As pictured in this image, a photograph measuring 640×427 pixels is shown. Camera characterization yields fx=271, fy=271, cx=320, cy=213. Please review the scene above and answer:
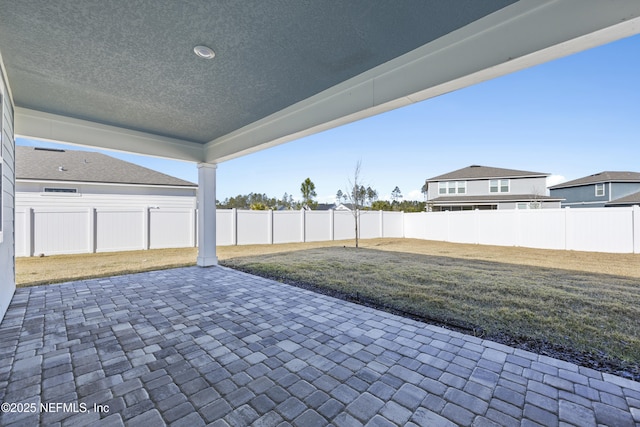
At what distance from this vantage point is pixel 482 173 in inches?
777

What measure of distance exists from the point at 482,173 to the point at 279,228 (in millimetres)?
15924

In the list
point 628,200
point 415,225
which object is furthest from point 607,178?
point 415,225

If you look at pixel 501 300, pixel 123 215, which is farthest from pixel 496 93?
pixel 123 215

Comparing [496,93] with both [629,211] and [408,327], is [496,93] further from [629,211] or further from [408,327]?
[408,327]

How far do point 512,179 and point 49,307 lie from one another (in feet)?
76.5

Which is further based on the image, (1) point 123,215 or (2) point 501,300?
(1) point 123,215

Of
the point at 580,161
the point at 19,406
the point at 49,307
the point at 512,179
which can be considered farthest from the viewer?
the point at 512,179

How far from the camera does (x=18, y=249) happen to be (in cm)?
755

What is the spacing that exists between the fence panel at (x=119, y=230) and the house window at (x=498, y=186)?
20904 mm

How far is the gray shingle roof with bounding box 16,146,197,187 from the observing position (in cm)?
1085

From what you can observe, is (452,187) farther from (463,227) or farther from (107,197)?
(107,197)

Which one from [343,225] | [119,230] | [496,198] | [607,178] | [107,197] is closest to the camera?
[119,230]

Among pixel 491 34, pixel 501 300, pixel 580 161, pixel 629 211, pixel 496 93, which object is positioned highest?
pixel 496 93

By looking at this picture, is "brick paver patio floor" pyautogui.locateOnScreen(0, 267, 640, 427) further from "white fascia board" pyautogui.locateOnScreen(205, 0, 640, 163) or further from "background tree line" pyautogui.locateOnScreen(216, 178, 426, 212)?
"background tree line" pyautogui.locateOnScreen(216, 178, 426, 212)
